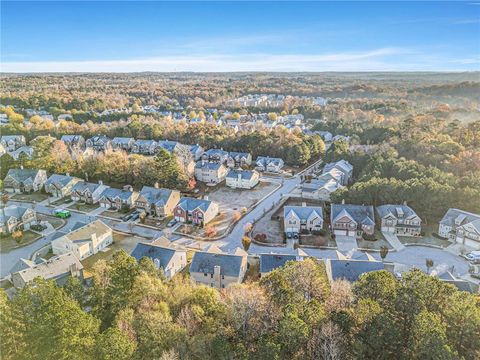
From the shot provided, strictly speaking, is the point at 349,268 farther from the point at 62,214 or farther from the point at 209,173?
the point at 62,214

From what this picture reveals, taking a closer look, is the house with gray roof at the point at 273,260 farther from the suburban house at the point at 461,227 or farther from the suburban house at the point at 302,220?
the suburban house at the point at 461,227

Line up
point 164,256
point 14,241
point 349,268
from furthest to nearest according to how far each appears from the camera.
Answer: point 14,241 < point 164,256 < point 349,268

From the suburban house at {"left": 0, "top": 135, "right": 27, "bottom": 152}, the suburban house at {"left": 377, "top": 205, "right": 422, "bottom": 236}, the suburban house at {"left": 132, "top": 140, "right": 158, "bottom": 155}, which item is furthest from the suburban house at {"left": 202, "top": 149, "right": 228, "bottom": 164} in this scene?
the suburban house at {"left": 0, "top": 135, "right": 27, "bottom": 152}

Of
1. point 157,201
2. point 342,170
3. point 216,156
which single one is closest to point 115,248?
point 157,201

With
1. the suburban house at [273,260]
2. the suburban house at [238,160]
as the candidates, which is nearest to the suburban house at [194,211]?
the suburban house at [273,260]

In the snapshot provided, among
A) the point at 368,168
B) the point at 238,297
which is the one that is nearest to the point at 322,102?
the point at 368,168

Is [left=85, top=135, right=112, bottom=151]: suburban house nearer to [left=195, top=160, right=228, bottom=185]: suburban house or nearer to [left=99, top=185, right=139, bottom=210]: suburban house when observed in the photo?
[left=195, top=160, right=228, bottom=185]: suburban house
